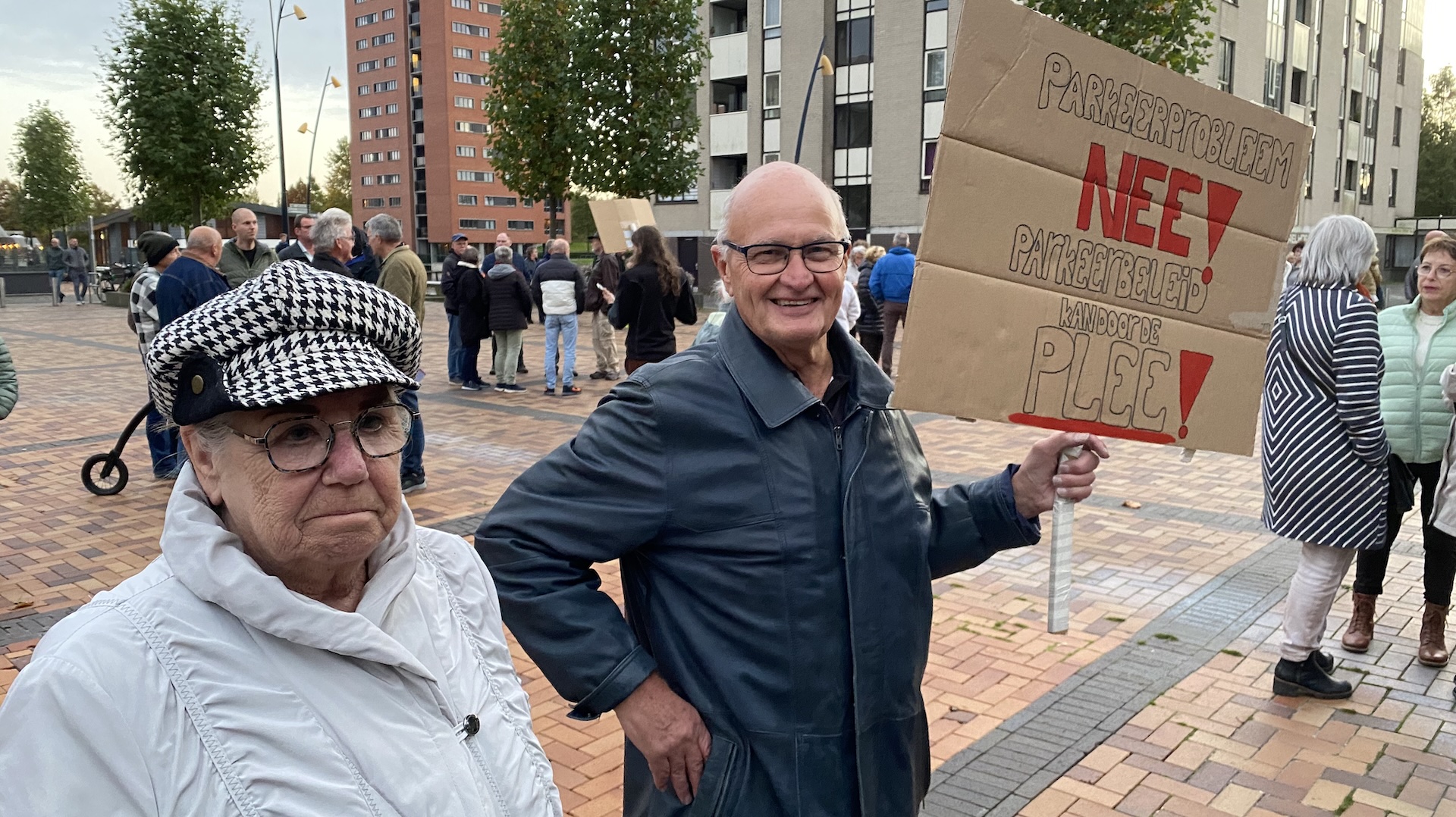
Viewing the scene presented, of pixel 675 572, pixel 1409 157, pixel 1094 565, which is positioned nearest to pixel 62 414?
pixel 1094 565

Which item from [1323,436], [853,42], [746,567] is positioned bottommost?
[1323,436]

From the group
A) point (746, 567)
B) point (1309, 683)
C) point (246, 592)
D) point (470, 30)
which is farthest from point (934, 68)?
point (470, 30)

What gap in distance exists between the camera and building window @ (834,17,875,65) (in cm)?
3903

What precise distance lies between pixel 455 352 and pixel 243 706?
1348 cm

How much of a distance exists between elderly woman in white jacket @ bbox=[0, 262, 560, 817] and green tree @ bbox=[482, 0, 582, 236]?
2717cm

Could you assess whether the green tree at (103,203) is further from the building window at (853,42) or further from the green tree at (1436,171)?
the green tree at (1436,171)

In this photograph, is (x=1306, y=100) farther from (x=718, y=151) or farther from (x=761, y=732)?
(x=761, y=732)

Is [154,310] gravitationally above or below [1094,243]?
below

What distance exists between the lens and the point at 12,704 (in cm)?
120

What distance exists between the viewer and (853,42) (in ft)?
130

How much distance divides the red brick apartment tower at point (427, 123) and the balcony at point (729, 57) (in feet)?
184

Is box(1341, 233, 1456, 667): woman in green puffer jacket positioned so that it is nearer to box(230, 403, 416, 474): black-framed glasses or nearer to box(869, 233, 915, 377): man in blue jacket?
box(230, 403, 416, 474): black-framed glasses

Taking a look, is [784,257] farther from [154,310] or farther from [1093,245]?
[154,310]

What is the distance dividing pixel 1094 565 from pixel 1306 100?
45822 millimetres
